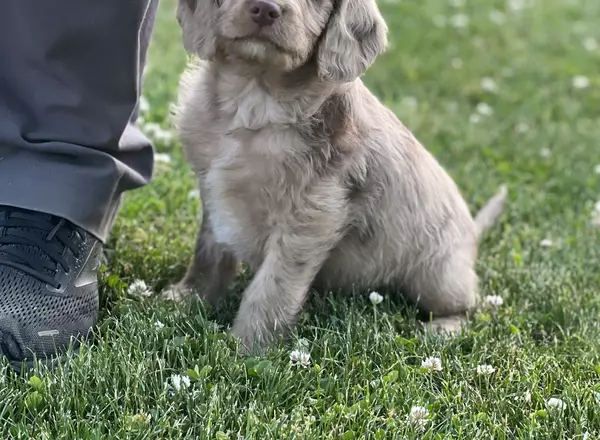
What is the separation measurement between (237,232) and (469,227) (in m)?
1.15

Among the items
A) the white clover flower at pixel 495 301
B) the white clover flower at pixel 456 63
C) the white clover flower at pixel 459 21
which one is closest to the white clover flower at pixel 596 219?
the white clover flower at pixel 495 301

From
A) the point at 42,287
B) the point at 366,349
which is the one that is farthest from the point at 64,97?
the point at 366,349

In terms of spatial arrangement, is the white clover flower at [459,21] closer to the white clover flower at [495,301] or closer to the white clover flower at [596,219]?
the white clover flower at [596,219]

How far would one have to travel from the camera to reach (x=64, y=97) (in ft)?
9.15

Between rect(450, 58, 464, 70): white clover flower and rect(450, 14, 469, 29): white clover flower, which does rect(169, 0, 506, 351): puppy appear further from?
rect(450, 14, 469, 29): white clover flower

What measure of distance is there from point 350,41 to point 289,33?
29cm

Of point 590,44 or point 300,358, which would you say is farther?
point 590,44

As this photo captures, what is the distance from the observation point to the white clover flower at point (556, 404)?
103 inches

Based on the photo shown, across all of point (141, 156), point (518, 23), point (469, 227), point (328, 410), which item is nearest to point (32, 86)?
point (141, 156)

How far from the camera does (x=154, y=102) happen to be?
5211mm

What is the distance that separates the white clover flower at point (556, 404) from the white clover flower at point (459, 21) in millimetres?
5726

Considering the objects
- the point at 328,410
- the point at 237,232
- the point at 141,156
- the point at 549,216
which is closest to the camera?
the point at 328,410

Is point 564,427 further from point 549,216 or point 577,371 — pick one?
point 549,216

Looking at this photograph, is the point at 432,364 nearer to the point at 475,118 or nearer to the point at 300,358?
the point at 300,358
